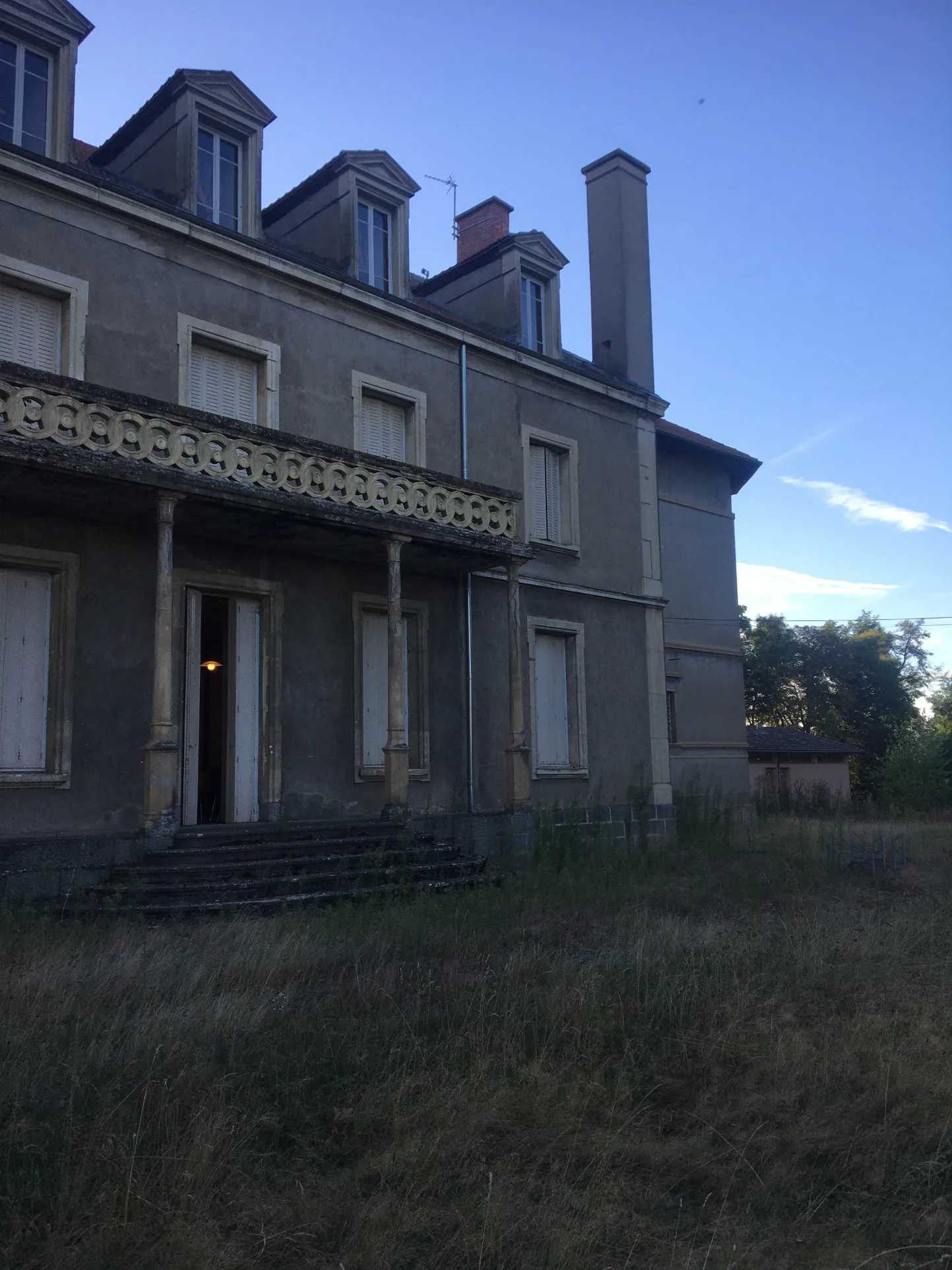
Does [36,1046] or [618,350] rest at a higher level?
[618,350]

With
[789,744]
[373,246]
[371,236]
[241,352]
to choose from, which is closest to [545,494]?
[373,246]

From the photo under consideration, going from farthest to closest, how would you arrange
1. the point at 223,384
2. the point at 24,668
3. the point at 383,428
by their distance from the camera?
1. the point at 383,428
2. the point at 223,384
3. the point at 24,668

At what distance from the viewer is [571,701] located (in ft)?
58.9

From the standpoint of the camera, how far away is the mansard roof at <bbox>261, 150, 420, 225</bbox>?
→ 52.9 feet

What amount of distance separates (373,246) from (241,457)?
584cm

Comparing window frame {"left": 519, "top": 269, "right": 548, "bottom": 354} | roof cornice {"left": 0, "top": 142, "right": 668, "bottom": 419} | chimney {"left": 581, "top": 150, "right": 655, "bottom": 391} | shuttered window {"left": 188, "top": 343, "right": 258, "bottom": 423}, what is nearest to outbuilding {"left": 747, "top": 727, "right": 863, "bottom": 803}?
chimney {"left": 581, "top": 150, "right": 655, "bottom": 391}

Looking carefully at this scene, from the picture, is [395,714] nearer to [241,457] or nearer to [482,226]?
[241,457]

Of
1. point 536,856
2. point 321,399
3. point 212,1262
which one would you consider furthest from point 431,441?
point 212,1262

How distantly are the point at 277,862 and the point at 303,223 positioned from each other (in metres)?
10.5

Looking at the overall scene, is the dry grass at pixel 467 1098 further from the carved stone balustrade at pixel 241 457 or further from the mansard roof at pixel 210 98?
the mansard roof at pixel 210 98

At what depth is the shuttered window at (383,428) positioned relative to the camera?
15.7m

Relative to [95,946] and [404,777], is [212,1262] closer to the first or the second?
[95,946]

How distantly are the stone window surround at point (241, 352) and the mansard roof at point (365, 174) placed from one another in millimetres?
3648

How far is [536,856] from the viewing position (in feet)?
48.5
